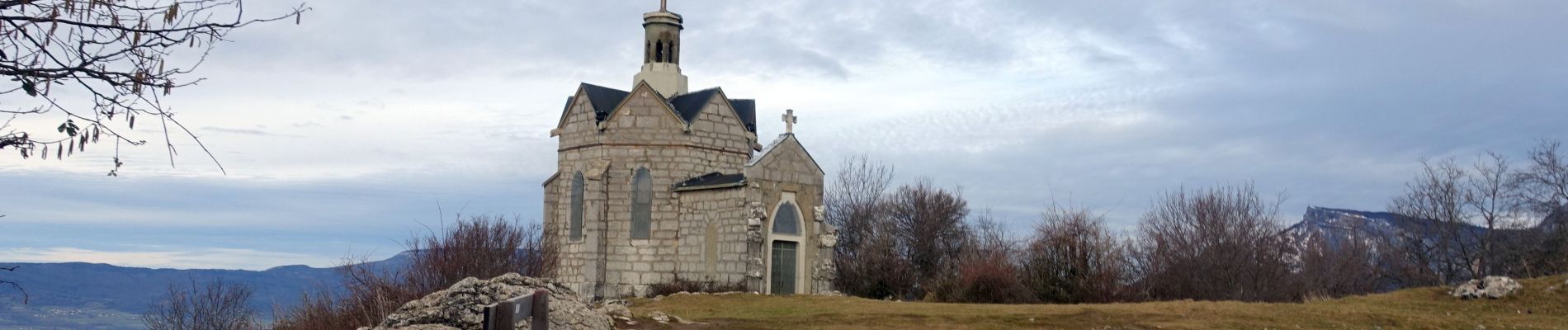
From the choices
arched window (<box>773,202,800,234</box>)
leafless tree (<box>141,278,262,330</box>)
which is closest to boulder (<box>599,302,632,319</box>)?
arched window (<box>773,202,800,234</box>)

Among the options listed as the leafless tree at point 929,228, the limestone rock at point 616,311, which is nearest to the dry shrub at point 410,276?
the limestone rock at point 616,311

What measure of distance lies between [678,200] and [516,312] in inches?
870

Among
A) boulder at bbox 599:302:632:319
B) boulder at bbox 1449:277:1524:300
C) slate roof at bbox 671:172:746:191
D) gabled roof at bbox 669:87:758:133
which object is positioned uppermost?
gabled roof at bbox 669:87:758:133

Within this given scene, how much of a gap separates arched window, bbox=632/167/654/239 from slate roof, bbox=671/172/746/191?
69cm

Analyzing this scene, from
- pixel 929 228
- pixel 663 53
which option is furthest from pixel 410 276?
pixel 929 228

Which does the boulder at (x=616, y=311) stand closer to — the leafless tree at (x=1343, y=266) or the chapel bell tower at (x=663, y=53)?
the chapel bell tower at (x=663, y=53)

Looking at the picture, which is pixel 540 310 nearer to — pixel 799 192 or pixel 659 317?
pixel 659 317

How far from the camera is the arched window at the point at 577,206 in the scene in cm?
3083

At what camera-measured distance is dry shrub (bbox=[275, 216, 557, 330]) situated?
671 inches

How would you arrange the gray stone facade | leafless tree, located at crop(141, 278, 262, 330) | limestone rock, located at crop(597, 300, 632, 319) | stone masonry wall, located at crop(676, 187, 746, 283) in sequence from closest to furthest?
1. limestone rock, located at crop(597, 300, 632, 319)
2. stone masonry wall, located at crop(676, 187, 746, 283)
3. the gray stone facade
4. leafless tree, located at crop(141, 278, 262, 330)

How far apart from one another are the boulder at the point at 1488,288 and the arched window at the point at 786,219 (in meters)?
13.6

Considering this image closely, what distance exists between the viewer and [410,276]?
18062mm

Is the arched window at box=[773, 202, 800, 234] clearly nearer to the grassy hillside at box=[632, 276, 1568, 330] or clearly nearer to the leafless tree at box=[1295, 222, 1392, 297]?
the grassy hillside at box=[632, 276, 1568, 330]

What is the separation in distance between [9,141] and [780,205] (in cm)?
2267
